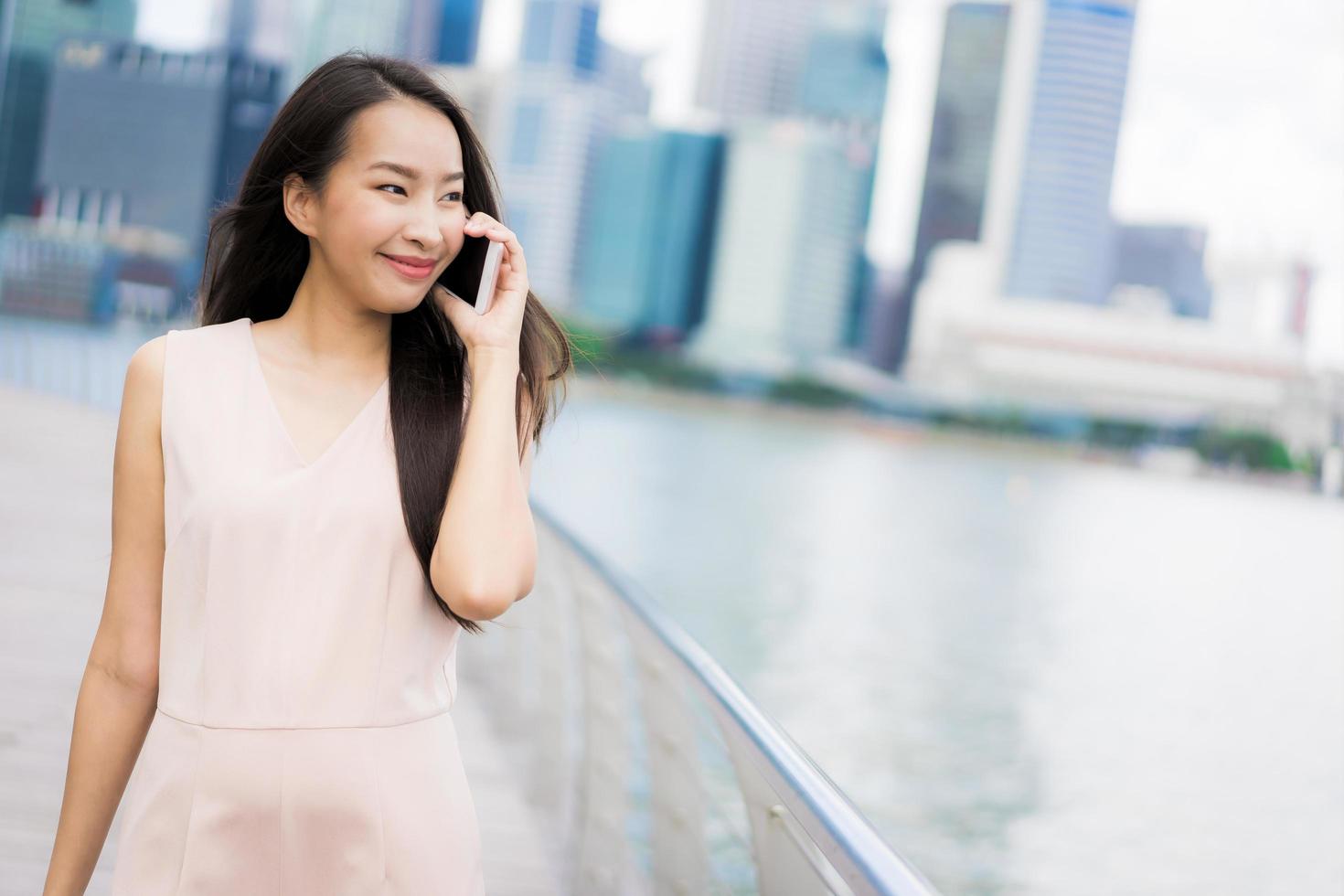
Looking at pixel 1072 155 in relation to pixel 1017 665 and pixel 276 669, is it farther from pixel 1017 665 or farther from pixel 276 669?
pixel 276 669

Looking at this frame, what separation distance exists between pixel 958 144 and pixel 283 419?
376 ft

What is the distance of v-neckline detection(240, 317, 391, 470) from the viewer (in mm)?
948

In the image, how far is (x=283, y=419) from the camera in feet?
3.19

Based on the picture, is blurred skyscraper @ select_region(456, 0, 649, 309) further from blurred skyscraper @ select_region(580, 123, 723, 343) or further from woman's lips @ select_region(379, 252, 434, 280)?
woman's lips @ select_region(379, 252, 434, 280)

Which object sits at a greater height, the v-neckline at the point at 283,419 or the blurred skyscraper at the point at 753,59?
the blurred skyscraper at the point at 753,59

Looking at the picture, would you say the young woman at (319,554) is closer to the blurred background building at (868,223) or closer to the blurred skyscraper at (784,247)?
the blurred background building at (868,223)

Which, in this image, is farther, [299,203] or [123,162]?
[123,162]

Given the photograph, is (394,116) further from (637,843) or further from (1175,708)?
(1175,708)

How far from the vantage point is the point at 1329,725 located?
16828 millimetres

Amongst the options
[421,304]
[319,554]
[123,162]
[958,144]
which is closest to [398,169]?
[421,304]

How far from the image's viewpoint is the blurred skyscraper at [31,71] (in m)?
25.3

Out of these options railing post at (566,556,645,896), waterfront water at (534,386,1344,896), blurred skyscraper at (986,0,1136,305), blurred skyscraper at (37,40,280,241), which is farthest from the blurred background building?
railing post at (566,556,645,896)

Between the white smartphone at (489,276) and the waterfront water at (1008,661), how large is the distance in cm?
28

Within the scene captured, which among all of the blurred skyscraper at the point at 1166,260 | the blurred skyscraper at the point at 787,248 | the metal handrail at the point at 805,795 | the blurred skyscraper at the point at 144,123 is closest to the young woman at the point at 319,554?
the metal handrail at the point at 805,795
